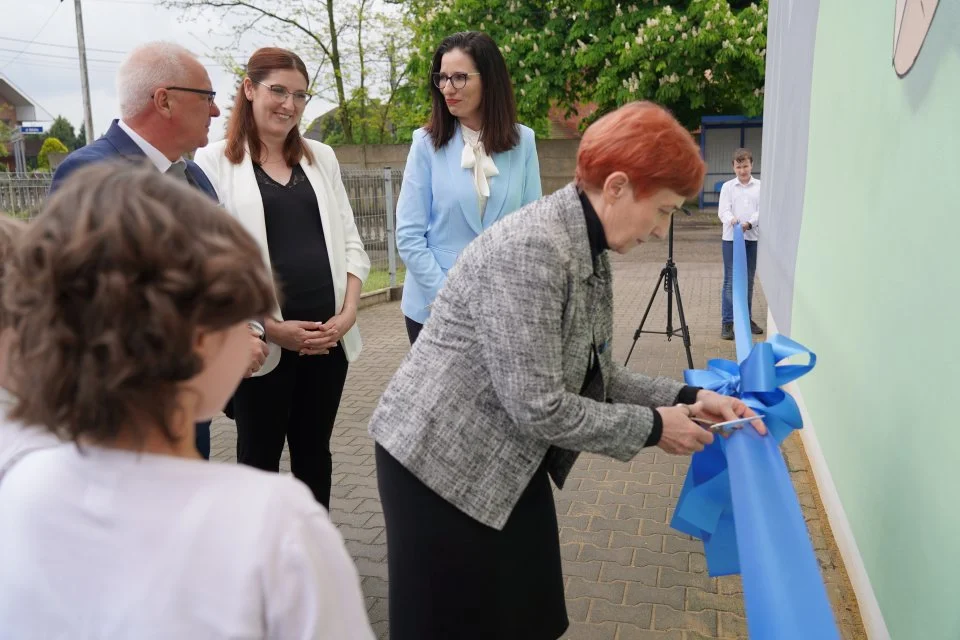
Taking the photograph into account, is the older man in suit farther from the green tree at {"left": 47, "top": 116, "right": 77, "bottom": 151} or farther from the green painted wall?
the green tree at {"left": 47, "top": 116, "right": 77, "bottom": 151}

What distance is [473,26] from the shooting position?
64.6 feet

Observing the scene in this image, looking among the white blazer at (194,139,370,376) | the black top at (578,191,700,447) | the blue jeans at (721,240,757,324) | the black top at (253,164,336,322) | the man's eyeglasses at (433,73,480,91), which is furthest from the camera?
the blue jeans at (721,240,757,324)

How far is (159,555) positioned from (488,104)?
2755 mm

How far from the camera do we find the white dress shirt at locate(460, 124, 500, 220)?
11.0 feet

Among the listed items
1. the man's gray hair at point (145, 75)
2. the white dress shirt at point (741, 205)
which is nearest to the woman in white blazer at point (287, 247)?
the man's gray hair at point (145, 75)

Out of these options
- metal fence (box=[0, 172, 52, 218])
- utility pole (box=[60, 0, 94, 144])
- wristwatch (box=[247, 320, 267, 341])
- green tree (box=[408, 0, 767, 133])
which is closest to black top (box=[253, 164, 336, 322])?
wristwatch (box=[247, 320, 267, 341])

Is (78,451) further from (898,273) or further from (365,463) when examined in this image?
(365,463)

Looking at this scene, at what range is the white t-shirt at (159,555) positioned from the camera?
937 millimetres

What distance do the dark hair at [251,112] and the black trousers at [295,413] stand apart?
75cm

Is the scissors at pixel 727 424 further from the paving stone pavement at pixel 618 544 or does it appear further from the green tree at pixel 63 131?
the green tree at pixel 63 131

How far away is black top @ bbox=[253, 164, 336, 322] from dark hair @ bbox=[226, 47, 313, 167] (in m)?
0.07

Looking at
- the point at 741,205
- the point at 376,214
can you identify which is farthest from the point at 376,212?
the point at 741,205

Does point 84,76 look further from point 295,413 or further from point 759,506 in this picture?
point 759,506

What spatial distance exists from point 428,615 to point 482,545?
24 cm
